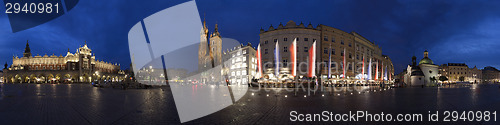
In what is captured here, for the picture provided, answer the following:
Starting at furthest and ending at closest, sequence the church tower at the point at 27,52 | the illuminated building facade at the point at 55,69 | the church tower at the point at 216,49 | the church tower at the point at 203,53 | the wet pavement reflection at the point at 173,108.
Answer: the church tower at the point at 203,53, the church tower at the point at 27,52, the church tower at the point at 216,49, the illuminated building facade at the point at 55,69, the wet pavement reflection at the point at 173,108

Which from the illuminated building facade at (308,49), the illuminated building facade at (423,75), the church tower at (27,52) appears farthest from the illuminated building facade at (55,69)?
the illuminated building facade at (423,75)

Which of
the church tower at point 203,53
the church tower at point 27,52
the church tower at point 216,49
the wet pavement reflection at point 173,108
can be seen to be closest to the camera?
the wet pavement reflection at point 173,108

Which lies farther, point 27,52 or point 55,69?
point 27,52

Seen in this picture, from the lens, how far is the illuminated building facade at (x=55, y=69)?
4259 inches

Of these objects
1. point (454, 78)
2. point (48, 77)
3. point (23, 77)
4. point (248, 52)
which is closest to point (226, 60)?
point (248, 52)

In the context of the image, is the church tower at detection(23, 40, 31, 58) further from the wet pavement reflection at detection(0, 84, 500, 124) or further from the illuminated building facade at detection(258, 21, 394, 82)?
the wet pavement reflection at detection(0, 84, 500, 124)

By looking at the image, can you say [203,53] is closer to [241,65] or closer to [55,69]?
[241,65]

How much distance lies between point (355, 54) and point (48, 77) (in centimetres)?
12482

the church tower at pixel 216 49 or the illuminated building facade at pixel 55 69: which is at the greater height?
the church tower at pixel 216 49

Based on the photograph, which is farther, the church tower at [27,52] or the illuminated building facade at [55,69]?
the church tower at [27,52]

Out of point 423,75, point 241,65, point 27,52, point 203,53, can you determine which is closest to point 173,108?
point 241,65

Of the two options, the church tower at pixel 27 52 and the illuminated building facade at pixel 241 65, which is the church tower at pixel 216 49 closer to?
the illuminated building facade at pixel 241 65

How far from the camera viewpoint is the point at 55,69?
378 feet

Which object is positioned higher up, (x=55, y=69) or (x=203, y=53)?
(x=203, y=53)
